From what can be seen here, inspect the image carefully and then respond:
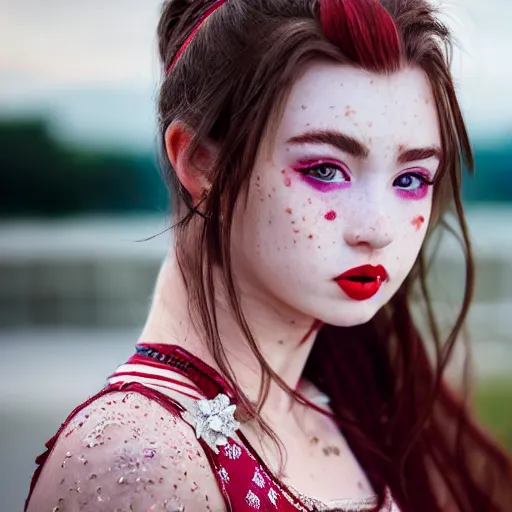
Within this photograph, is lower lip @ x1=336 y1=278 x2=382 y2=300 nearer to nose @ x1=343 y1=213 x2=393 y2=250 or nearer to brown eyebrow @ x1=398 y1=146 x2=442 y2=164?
nose @ x1=343 y1=213 x2=393 y2=250

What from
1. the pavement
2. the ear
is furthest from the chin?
the pavement

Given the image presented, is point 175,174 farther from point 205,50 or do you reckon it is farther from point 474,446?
point 474,446

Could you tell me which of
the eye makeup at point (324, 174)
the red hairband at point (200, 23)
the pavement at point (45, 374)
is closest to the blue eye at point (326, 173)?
the eye makeup at point (324, 174)

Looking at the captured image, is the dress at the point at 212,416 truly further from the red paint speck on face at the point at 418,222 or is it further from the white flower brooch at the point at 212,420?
the red paint speck on face at the point at 418,222

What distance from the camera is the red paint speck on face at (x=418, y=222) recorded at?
1165mm

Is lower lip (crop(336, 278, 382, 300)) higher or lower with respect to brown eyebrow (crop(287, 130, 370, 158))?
lower

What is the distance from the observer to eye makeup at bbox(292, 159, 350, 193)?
110 cm

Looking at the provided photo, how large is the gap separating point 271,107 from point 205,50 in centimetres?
12

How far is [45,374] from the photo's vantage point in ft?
16.3

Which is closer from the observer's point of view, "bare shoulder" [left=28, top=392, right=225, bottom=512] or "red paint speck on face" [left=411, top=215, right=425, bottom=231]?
"bare shoulder" [left=28, top=392, right=225, bottom=512]

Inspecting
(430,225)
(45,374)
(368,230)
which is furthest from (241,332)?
(45,374)

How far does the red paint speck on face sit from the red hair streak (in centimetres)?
20

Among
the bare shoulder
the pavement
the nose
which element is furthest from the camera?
the pavement

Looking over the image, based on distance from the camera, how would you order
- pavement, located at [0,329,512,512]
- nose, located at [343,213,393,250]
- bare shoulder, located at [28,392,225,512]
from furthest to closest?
1. pavement, located at [0,329,512,512]
2. nose, located at [343,213,393,250]
3. bare shoulder, located at [28,392,225,512]
